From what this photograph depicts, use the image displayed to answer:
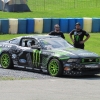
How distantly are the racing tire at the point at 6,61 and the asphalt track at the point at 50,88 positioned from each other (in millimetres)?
1244

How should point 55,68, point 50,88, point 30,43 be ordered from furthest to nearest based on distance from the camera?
A: point 30,43 < point 55,68 < point 50,88

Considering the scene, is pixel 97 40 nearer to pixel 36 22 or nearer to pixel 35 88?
pixel 36 22

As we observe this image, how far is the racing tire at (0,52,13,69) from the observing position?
17422mm

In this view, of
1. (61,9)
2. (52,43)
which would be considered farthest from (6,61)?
(61,9)

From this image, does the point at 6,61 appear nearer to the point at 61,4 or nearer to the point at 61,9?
the point at 61,9

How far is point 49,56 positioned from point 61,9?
2878 cm

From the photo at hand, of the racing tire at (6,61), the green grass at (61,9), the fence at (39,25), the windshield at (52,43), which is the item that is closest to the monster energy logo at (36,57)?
the windshield at (52,43)

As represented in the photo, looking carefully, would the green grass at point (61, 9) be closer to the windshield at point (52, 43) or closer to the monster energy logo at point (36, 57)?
the windshield at point (52, 43)

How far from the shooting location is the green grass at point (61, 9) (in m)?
39.0

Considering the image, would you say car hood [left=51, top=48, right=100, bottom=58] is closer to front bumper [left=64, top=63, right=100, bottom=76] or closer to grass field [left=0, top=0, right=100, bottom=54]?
front bumper [left=64, top=63, right=100, bottom=76]

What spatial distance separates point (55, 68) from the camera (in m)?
15.7

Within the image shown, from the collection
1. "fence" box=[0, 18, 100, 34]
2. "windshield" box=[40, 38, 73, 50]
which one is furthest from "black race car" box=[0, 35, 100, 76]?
"fence" box=[0, 18, 100, 34]

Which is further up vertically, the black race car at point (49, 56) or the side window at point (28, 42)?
the side window at point (28, 42)

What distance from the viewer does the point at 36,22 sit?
94.4 ft
